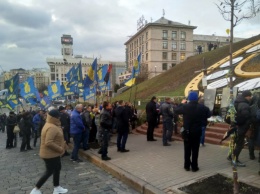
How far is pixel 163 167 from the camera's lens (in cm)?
641

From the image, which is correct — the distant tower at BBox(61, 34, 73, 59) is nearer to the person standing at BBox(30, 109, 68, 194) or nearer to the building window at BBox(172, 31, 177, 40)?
the building window at BBox(172, 31, 177, 40)

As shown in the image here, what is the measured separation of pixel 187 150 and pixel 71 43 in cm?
16496

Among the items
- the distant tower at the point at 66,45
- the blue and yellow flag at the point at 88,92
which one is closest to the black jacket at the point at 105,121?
the blue and yellow flag at the point at 88,92

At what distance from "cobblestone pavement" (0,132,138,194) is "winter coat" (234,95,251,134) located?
9.06 ft

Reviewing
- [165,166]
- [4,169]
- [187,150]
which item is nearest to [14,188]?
[4,169]

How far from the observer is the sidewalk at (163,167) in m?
5.25

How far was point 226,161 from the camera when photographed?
6547 millimetres

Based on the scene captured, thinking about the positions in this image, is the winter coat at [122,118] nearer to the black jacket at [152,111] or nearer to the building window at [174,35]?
the black jacket at [152,111]

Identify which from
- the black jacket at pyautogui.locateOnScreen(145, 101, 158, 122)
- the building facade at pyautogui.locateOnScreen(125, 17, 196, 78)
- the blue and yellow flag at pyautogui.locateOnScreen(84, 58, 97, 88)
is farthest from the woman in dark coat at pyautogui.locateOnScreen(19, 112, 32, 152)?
the building facade at pyautogui.locateOnScreen(125, 17, 196, 78)

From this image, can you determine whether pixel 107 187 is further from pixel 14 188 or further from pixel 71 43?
pixel 71 43

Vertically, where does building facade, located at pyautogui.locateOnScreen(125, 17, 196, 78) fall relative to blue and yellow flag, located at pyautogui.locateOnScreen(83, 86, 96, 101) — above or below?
above

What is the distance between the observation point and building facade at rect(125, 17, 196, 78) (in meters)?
68.9

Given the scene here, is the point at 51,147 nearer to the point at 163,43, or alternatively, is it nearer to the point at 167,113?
the point at 167,113

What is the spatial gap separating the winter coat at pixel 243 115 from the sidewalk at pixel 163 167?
1.02 metres
